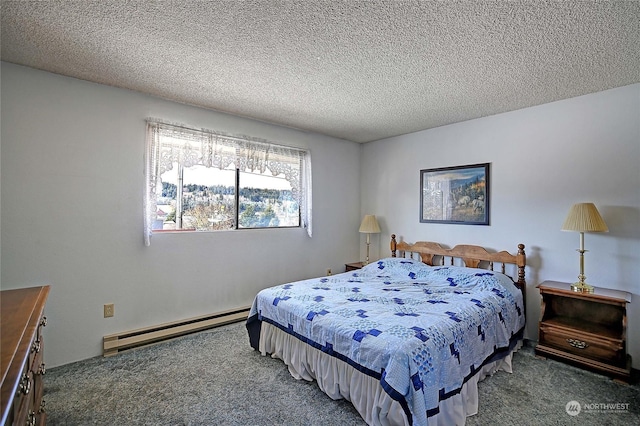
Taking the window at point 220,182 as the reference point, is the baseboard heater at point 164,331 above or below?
below

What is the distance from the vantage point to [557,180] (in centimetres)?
→ 296

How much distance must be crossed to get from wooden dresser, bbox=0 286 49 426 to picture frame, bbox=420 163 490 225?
3767 millimetres

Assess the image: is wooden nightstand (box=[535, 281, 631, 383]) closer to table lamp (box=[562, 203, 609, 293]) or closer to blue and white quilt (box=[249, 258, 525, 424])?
table lamp (box=[562, 203, 609, 293])

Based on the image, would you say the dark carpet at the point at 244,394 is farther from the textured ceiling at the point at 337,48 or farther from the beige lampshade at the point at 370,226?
the textured ceiling at the point at 337,48

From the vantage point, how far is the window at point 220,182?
3.02 m

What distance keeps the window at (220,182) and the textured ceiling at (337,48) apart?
464mm

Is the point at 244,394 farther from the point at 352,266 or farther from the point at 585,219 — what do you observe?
the point at 585,219

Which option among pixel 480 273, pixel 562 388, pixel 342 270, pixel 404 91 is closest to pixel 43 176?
pixel 404 91

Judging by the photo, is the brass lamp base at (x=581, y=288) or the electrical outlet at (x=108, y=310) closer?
the brass lamp base at (x=581, y=288)

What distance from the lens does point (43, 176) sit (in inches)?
96.7

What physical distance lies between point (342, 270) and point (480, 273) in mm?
2118

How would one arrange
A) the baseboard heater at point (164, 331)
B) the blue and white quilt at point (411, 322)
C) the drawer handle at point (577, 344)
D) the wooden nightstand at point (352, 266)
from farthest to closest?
1. the wooden nightstand at point (352, 266)
2. the baseboard heater at point (164, 331)
3. the drawer handle at point (577, 344)
4. the blue and white quilt at point (411, 322)

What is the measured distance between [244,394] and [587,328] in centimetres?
285

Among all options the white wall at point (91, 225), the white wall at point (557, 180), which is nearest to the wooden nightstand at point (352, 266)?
the white wall at point (557, 180)
